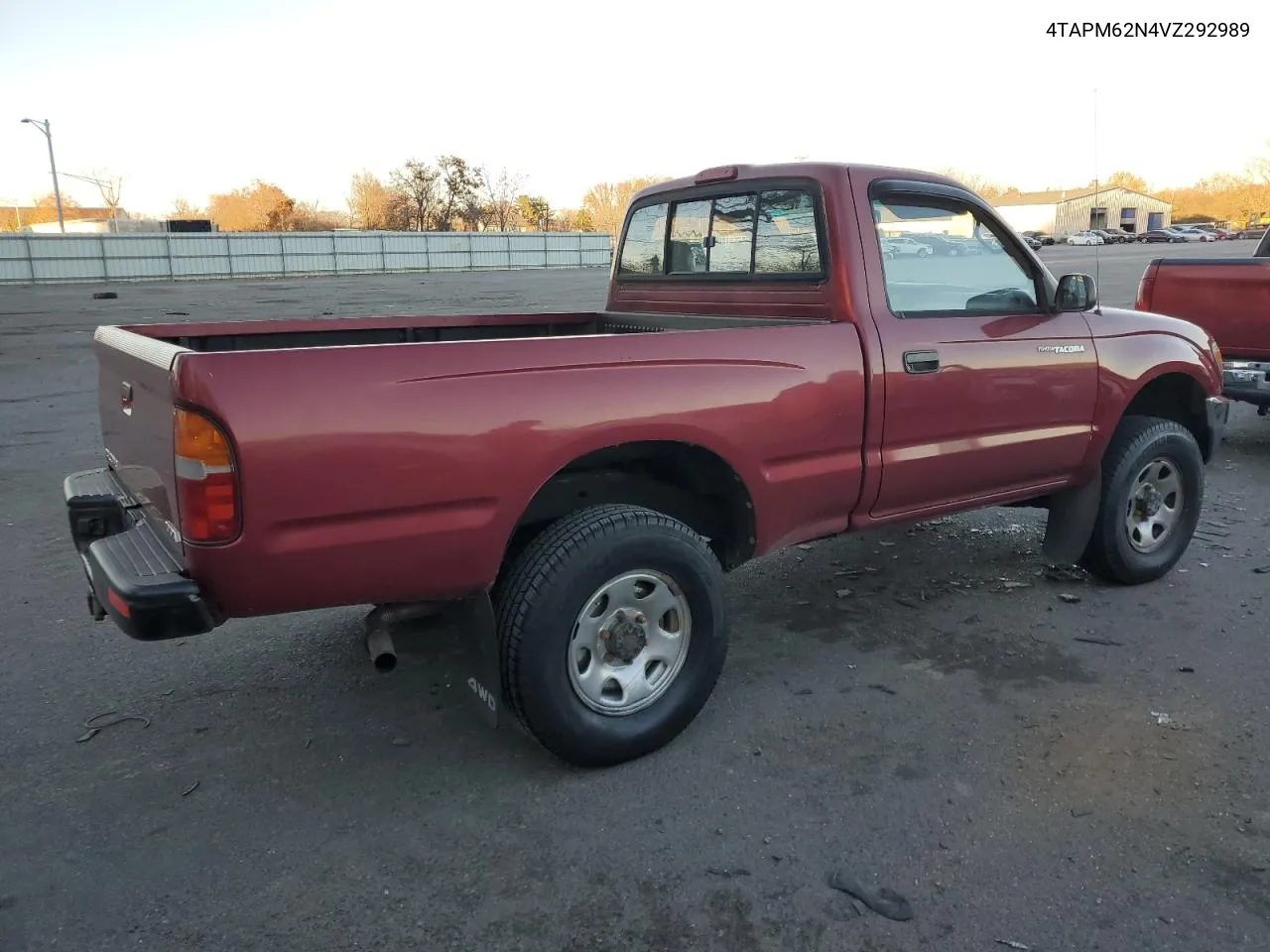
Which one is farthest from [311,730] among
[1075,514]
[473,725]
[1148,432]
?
[1148,432]

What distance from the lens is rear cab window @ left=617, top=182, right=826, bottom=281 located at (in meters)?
3.86

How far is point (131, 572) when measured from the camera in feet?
8.88

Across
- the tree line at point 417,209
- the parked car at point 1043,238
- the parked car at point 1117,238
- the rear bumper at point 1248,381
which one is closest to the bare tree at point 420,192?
the tree line at point 417,209

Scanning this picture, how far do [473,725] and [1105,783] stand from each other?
2.17 metres

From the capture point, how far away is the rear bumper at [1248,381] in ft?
24.2

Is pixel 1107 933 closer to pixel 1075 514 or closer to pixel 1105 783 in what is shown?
pixel 1105 783

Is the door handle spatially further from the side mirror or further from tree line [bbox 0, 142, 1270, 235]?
tree line [bbox 0, 142, 1270, 235]

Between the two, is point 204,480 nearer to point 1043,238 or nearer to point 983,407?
point 983,407

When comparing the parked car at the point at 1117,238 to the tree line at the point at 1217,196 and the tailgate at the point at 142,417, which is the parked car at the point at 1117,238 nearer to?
the tree line at the point at 1217,196

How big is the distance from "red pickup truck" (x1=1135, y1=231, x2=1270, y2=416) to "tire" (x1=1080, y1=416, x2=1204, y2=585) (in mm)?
3134

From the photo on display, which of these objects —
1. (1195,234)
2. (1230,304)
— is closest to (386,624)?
(1230,304)

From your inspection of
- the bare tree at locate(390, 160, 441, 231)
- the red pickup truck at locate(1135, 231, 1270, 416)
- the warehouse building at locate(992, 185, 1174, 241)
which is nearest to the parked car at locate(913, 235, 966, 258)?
the red pickup truck at locate(1135, 231, 1270, 416)

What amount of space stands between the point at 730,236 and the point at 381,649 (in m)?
2.39

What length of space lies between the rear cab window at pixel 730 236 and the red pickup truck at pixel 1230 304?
15.6 feet
